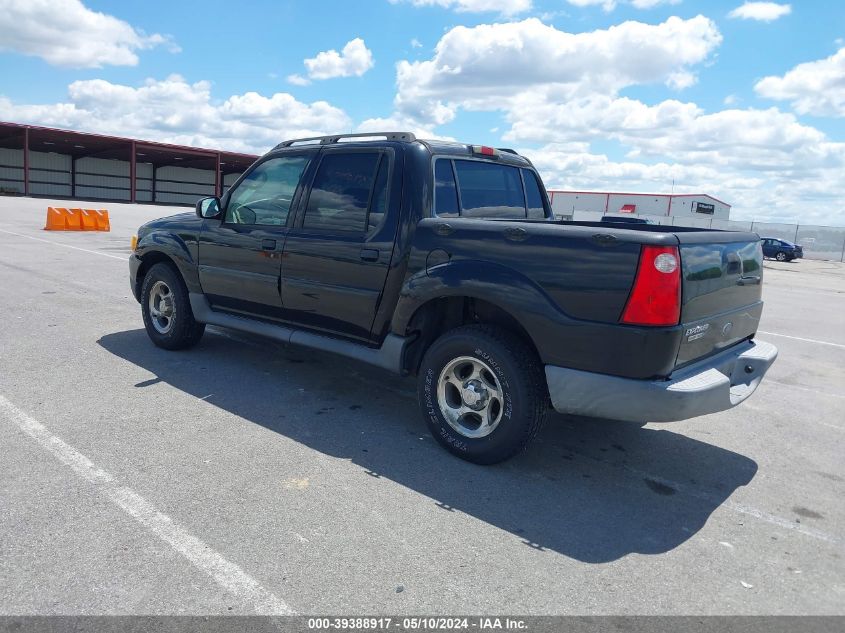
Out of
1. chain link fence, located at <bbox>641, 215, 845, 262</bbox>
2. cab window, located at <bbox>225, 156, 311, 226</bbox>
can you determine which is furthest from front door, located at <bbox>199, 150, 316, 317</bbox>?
chain link fence, located at <bbox>641, 215, 845, 262</bbox>

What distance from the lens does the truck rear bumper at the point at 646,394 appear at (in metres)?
3.31

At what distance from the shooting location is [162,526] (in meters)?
3.04

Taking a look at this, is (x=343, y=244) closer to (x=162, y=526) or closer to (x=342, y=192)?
(x=342, y=192)

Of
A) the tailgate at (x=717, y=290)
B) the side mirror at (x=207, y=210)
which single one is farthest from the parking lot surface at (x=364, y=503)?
the side mirror at (x=207, y=210)

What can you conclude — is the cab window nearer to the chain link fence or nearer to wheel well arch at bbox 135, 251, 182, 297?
wheel well arch at bbox 135, 251, 182, 297

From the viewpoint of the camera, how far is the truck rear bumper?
10.9ft

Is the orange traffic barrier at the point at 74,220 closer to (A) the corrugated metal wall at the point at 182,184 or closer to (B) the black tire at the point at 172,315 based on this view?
(B) the black tire at the point at 172,315

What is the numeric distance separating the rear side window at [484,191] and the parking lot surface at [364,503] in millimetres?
1565

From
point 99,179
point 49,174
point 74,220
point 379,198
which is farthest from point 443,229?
point 99,179

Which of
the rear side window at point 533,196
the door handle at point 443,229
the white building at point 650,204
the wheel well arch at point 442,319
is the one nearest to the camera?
the door handle at point 443,229

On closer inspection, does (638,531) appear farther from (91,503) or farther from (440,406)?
(91,503)

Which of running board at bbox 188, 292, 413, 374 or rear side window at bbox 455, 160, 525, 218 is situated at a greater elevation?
rear side window at bbox 455, 160, 525, 218

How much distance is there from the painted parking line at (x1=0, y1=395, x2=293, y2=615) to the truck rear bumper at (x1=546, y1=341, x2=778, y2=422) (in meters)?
1.80

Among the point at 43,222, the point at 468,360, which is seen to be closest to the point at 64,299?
the point at 468,360
